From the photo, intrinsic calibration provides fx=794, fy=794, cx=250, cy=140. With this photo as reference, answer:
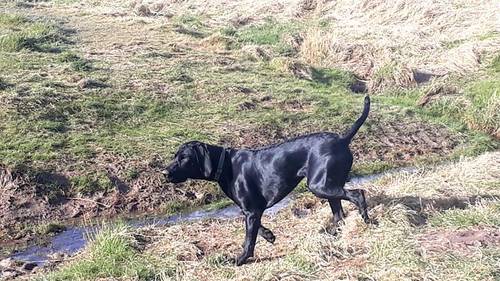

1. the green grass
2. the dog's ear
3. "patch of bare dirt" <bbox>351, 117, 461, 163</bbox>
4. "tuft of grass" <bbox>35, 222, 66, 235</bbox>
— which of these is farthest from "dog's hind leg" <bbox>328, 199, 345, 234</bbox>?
"patch of bare dirt" <bbox>351, 117, 461, 163</bbox>

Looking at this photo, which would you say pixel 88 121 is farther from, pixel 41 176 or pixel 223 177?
pixel 223 177

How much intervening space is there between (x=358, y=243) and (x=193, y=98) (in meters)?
7.15

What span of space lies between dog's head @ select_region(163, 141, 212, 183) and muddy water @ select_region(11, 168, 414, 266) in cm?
172

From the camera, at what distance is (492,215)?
771 centimetres

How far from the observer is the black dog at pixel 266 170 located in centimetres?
765

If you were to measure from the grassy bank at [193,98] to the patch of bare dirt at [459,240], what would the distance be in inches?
166

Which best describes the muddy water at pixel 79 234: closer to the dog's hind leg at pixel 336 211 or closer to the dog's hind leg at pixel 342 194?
the dog's hind leg at pixel 336 211

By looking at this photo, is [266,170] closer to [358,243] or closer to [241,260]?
[241,260]

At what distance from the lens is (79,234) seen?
957 centimetres

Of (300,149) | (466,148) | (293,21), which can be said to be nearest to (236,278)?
(300,149)

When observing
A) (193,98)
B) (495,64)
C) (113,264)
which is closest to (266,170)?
(113,264)

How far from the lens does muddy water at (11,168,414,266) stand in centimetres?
887

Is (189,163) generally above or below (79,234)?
above

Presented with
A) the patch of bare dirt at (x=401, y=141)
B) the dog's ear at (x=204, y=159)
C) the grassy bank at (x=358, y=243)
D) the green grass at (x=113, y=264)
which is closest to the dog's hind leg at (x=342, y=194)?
the grassy bank at (x=358, y=243)
